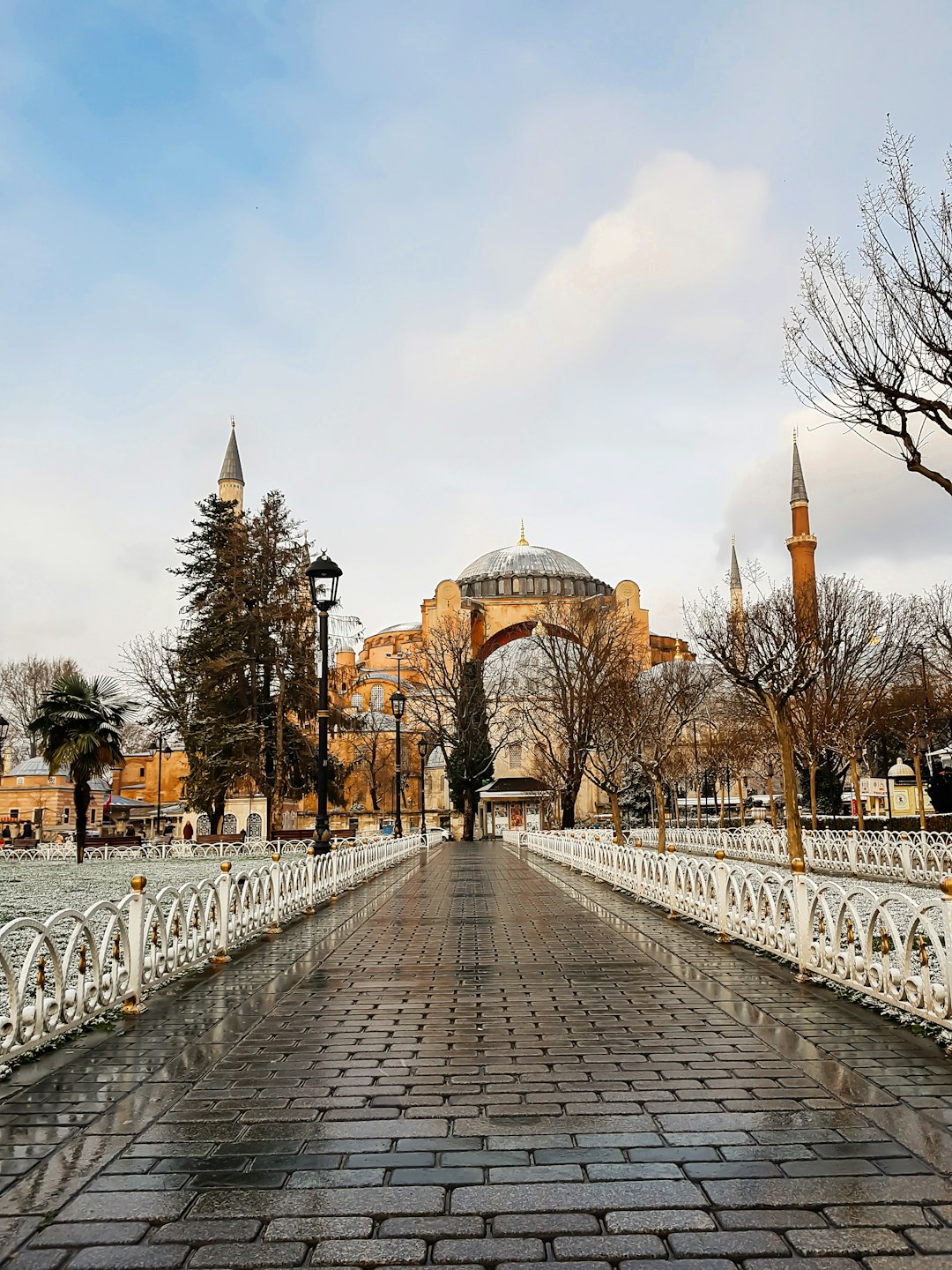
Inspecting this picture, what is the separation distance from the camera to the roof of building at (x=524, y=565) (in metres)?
73.2

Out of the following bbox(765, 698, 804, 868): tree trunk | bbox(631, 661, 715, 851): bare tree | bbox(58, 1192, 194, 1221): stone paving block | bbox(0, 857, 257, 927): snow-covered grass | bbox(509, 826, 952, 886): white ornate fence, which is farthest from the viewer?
bbox(631, 661, 715, 851): bare tree

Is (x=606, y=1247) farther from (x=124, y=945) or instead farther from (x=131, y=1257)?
(x=124, y=945)

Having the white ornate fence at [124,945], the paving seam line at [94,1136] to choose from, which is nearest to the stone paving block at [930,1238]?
the paving seam line at [94,1136]

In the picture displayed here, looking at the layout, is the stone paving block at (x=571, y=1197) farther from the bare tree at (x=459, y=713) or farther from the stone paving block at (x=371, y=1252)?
the bare tree at (x=459, y=713)

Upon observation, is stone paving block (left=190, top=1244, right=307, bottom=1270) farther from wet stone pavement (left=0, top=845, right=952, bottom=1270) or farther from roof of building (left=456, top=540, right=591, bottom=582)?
roof of building (left=456, top=540, right=591, bottom=582)

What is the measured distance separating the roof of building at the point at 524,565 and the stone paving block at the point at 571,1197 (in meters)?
69.6

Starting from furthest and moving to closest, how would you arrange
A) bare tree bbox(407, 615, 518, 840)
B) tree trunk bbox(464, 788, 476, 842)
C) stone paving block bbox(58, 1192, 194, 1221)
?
→ tree trunk bbox(464, 788, 476, 842)
bare tree bbox(407, 615, 518, 840)
stone paving block bbox(58, 1192, 194, 1221)

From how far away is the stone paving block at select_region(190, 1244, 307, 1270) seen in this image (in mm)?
2916

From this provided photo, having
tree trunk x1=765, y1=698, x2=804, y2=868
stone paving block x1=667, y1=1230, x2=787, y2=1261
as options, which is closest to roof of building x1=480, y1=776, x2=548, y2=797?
tree trunk x1=765, y1=698, x2=804, y2=868

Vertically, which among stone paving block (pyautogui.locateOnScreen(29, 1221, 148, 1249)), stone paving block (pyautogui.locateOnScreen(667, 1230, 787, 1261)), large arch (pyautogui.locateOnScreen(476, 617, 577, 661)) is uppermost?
large arch (pyautogui.locateOnScreen(476, 617, 577, 661))

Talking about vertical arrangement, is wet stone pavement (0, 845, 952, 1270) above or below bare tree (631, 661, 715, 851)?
below

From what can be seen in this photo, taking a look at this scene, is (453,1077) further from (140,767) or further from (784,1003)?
(140,767)

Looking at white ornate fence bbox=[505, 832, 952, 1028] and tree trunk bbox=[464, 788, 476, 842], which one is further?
tree trunk bbox=[464, 788, 476, 842]

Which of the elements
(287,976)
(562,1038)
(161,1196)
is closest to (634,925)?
(287,976)
